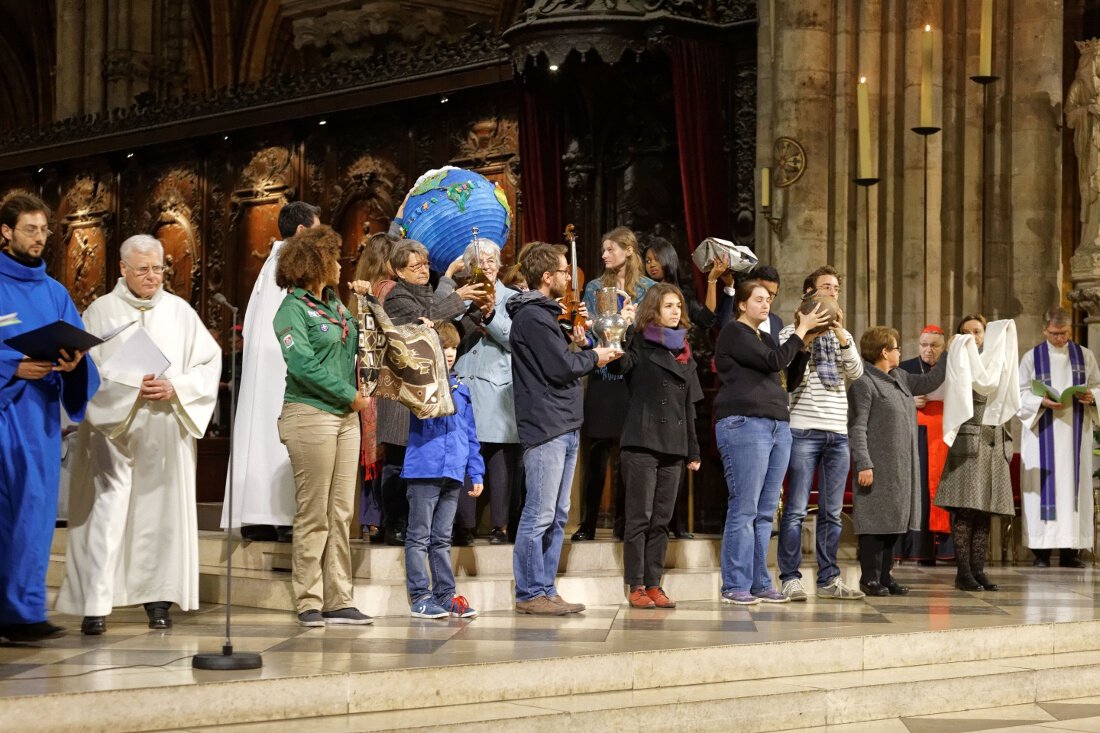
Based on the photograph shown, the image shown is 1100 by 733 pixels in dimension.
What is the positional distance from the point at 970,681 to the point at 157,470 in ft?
10.8

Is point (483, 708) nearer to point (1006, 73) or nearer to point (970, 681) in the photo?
point (970, 681)

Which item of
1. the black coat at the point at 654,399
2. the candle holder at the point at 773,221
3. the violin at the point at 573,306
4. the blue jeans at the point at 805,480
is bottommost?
the blue jeans at the point at 805,480

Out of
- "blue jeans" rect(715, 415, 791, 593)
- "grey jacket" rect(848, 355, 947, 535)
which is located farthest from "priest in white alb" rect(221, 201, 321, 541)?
"grey jacket" rect(848, 355, 947, 535)

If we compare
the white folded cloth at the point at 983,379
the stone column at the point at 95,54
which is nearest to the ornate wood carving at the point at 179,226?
the stone column at the point at 95,54

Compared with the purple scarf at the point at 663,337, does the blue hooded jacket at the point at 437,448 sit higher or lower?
lower

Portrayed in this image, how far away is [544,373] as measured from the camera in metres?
6.96

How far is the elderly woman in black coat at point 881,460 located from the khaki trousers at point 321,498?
279 cm

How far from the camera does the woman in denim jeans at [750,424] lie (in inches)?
293

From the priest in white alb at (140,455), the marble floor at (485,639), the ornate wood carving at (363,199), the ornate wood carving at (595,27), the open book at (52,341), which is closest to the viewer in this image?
the marble floor at (485,639)

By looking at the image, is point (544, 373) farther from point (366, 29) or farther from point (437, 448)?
point (366, 29)

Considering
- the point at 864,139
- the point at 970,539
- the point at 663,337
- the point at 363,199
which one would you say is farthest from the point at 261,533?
the point at 363,199

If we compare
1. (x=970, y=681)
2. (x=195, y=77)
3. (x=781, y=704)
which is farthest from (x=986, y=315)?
(x=195, y=77)

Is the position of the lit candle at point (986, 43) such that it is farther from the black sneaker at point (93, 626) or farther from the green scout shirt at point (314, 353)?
the black sneaker at point (93, 626)

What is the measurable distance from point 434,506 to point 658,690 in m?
1.44
